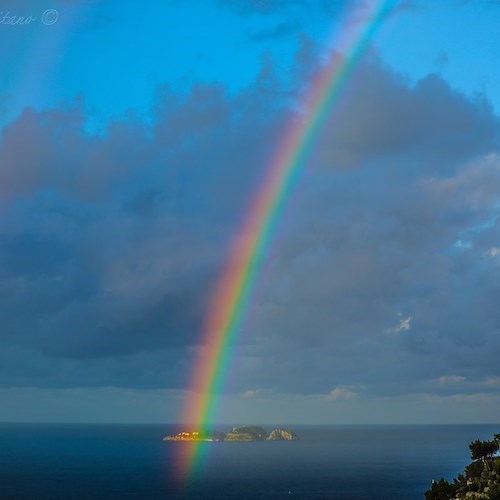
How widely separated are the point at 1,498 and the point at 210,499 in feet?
221

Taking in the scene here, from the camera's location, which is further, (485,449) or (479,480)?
(485,449)

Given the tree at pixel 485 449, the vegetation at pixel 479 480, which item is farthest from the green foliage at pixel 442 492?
the tree at pixel 485 449

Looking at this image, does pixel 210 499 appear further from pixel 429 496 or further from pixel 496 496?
pixel 496 496

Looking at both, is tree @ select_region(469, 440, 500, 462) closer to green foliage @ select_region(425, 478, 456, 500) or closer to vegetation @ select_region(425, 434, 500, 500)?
vegetation @ select_region(425, 434, 500, 500)

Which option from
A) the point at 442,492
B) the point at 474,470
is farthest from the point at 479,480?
the point at 442,492

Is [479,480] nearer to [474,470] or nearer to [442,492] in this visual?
[474,470]

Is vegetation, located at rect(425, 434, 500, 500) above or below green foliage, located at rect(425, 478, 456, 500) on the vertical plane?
above

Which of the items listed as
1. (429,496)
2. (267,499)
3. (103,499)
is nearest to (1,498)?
(103,499)

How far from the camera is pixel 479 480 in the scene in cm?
5878

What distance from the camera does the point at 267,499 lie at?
19912cm

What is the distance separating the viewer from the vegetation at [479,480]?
55.7 meters

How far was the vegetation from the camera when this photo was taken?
183 ft

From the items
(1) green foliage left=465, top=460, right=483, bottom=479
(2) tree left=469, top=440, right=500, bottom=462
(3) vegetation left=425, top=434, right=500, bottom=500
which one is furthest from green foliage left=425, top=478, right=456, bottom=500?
(2) tree left=469, top=440, right=500, bottom=462

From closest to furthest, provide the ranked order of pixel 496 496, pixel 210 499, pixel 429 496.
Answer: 1. pixel 496 496
2. pixel 429 496
3. pixel 210 499
